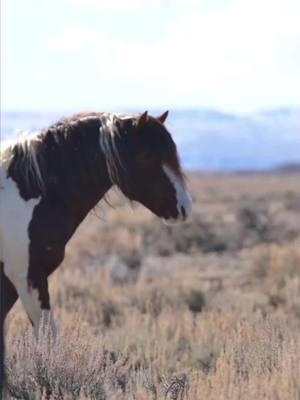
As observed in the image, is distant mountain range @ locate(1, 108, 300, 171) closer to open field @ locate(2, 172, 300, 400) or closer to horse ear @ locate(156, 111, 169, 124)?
open field @ locate(2, 172, 300, 400)

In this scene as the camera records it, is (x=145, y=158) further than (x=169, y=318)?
No

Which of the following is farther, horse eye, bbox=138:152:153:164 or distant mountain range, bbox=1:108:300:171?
distant mountain range, bbox=1:108:300:171

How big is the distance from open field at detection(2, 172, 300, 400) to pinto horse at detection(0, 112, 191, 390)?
0.34m

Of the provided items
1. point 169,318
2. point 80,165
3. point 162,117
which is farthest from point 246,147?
point 80,165

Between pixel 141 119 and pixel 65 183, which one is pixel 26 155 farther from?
pixel 141 119

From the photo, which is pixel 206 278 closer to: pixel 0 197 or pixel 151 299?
pixel 151 299

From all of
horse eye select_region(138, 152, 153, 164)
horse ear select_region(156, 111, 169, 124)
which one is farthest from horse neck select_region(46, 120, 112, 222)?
horse ear select_region(156, 111, 169, 124)

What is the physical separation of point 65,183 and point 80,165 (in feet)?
0.53

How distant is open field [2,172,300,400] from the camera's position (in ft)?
19.6

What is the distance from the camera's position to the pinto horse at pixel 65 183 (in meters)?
6.60

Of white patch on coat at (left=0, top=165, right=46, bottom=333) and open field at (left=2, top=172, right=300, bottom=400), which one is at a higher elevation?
white patch on coat at (left=0, top=165, right=46, bottom=333)

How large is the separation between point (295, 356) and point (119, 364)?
1.27 m

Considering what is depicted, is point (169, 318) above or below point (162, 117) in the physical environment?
below

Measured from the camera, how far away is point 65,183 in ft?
22.6
